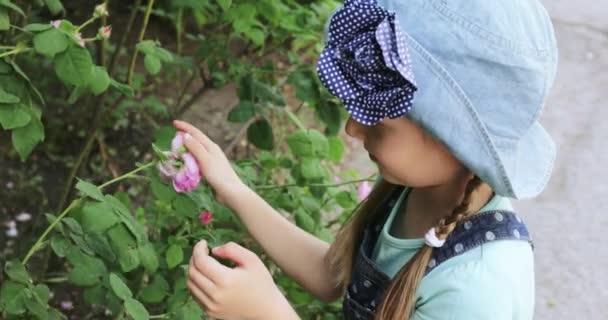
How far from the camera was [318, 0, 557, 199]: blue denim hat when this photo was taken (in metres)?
1.24

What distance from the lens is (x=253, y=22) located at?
83.4 inches

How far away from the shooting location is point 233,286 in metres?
1.36

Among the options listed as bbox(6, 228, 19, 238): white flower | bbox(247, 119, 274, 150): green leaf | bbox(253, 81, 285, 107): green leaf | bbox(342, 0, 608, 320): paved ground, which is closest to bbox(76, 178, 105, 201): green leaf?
bbox(253, 81, 285, 107): green leaf

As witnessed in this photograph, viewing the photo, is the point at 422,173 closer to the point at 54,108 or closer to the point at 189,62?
the point at 189,62

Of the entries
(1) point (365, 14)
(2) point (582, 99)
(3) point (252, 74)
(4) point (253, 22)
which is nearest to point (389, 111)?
(1) point (365, 14)

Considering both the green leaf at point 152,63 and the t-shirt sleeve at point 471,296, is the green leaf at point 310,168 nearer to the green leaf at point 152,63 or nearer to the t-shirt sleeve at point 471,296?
the green leaf at point 152,63

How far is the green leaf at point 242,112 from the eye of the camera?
2244 mm

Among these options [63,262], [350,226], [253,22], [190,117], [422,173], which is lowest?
[190,117]

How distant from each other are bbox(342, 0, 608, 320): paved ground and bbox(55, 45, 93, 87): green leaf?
167 centimetres

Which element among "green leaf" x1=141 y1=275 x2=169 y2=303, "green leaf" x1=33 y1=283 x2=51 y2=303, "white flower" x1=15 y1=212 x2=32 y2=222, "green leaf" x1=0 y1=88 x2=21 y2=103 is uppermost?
"green leaf" x1=0 y1=88 x2=21 y2=103

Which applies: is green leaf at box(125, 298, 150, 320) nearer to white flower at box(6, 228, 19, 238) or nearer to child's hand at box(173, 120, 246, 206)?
child's hand at box(173, 120, 246, 206)

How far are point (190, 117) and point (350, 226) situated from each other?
1.64m

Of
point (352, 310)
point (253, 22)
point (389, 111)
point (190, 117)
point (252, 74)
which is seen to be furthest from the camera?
point (190, 117)

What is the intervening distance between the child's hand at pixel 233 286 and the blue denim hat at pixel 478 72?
34cm
